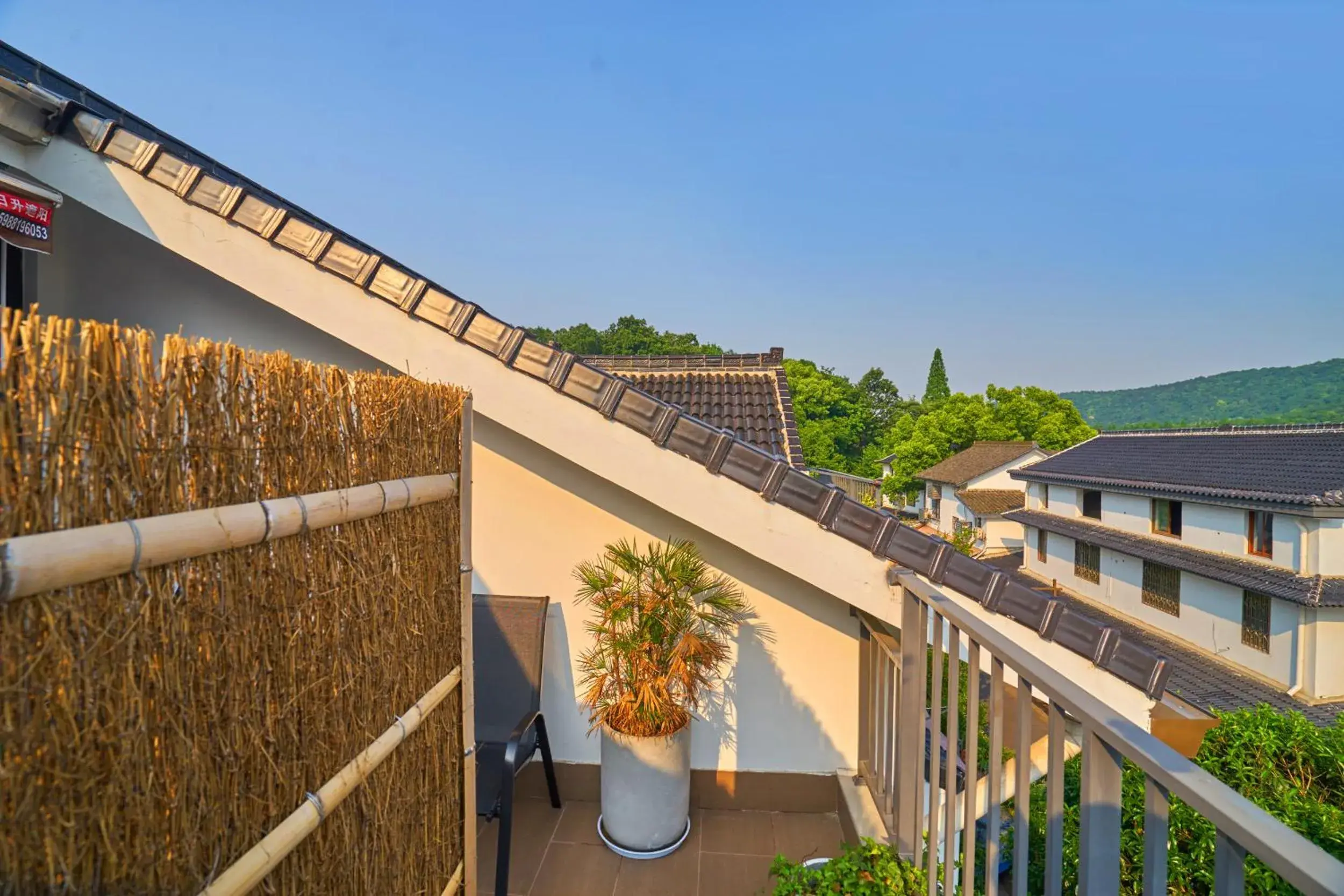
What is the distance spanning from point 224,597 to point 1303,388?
110493 millimetres

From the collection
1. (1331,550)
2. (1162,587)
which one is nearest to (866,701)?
(1331,550)

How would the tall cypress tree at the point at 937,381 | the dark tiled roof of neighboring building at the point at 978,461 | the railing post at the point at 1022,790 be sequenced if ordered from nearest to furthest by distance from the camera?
the railing post at the point at 1022,790
the dark tiled roof of neighboring building at the point at 978,461
the tall cypress tree at the point at 937,381

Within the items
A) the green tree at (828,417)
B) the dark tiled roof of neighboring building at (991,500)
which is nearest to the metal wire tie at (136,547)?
the dark tiled roof of neighboring building at (991,500)

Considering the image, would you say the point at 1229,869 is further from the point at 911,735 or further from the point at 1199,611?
the point at 1199,611

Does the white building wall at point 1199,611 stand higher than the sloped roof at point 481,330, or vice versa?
the white building wall at point 1199,611

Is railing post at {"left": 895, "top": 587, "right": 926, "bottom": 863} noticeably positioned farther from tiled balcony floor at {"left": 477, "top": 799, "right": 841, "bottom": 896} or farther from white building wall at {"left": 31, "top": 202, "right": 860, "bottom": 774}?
white building wall at {"left": 31, "top": 202, "right": 860, "bottom": 774}

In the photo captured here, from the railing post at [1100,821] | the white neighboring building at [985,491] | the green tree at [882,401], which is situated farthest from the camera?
the green tree at [882,401]

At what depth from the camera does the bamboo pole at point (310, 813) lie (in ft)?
3.61

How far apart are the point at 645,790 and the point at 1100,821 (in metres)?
2.48

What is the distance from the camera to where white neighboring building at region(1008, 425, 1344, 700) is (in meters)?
19.6

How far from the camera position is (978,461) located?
43781 mm

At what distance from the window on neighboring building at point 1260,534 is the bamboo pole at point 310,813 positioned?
2943 cm

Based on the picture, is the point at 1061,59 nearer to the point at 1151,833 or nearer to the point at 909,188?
the point at 909,188

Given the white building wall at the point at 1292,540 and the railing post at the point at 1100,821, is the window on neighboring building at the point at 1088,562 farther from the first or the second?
the railing post at the point at 1100,821
